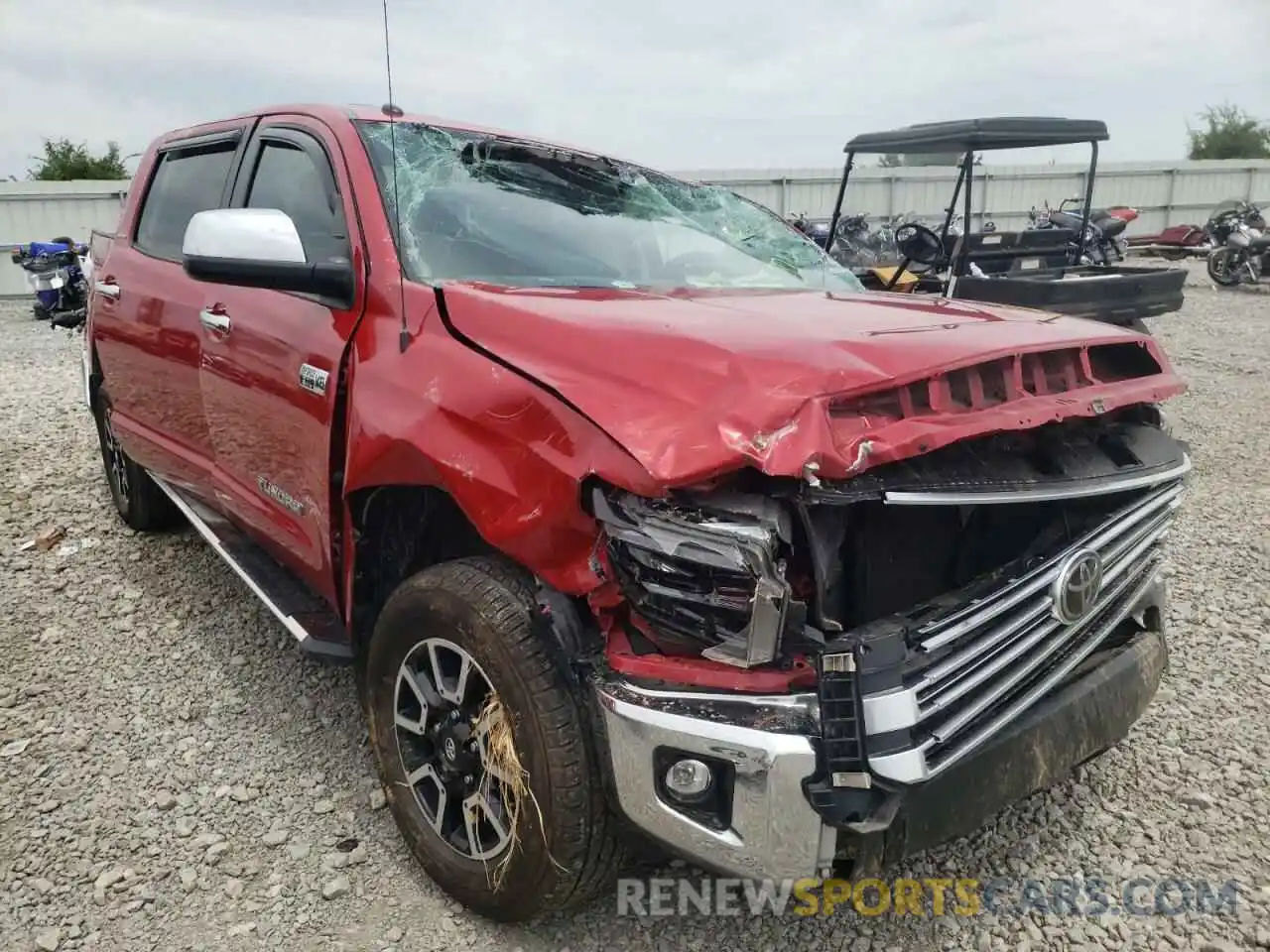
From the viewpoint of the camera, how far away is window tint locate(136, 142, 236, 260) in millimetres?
3654

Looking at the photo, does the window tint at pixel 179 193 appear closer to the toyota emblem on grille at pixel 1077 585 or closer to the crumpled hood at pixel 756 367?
the crumpled hood at pixel 756 367

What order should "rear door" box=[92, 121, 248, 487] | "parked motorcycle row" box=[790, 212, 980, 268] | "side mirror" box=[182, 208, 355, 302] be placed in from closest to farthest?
"side mirror" box=[182, 208, 355, 302]
"rear door" box=[92, 121, 248, 487]
"parked motorcycle row" box=[790, 212, 980, 268]

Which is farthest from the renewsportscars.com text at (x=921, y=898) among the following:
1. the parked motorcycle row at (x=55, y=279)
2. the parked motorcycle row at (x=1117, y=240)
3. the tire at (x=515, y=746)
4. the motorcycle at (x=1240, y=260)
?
the motorcycle at (x=1240, y=260)

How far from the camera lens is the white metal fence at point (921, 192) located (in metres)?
16.9

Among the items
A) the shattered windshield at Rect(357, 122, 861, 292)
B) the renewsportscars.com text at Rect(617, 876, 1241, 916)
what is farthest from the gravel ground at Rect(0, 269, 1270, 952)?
the shattered windshield at Rect(357, 122, 861, 292)

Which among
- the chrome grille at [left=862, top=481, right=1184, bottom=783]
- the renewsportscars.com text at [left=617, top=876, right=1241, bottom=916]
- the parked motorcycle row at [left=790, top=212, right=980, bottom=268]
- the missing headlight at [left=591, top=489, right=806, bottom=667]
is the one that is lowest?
the renewsportscars.com text at [left=617, top=876, right=1241, bottom=916]

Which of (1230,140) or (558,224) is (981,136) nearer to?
(558,224)

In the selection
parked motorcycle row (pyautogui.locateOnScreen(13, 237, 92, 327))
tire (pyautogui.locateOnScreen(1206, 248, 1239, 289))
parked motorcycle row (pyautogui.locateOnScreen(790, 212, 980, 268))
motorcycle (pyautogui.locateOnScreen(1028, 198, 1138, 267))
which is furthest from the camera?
tire (pyautogui.locateOnScreen(1206, 248, 1239, 289))

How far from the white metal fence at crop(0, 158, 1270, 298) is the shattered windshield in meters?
10.2

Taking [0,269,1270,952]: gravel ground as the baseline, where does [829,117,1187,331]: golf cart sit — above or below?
above

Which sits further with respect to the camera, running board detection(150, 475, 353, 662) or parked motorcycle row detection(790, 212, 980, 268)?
parked motorcycle row detection(790, 212, 980, 268)

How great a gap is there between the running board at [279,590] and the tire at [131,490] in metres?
0.82

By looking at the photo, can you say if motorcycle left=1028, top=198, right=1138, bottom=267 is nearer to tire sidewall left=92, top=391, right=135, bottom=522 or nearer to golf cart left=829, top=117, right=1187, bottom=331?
golf cart left=829, top=117, right=1187, bottom=331

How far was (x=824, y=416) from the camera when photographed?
171 centimetres
